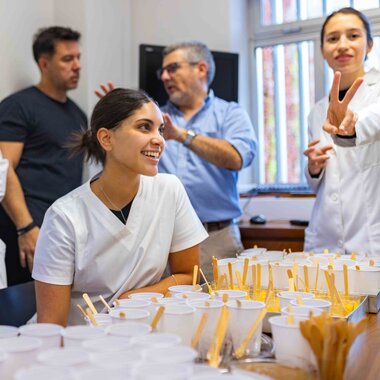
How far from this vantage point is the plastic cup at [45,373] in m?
0.64

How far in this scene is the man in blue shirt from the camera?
8.37 feet

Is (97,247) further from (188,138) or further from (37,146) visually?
(37,146)

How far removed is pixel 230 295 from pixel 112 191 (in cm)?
67

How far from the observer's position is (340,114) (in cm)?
198

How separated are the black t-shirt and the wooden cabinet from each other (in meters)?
1.07

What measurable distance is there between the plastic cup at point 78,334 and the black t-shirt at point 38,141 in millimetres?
1887

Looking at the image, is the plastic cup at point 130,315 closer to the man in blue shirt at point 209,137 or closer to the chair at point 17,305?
the chair at point 17,305

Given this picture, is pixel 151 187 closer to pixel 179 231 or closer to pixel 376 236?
pixel 179 231

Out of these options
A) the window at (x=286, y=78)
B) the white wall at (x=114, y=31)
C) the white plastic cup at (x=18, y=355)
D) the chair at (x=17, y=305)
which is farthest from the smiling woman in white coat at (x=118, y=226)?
the window at (x=286, y=78)

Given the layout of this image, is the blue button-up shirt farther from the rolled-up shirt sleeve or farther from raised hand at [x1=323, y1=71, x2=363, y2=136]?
the rolled-up shirt sleeve

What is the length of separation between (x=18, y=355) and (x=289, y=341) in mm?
425

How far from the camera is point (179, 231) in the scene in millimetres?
1752

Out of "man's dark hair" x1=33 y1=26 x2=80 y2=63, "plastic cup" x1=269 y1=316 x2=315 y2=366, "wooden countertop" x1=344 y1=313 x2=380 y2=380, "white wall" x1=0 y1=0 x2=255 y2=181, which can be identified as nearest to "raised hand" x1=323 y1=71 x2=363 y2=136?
"wooden countertop" x1=344 y1=313 x2=380 y2=380

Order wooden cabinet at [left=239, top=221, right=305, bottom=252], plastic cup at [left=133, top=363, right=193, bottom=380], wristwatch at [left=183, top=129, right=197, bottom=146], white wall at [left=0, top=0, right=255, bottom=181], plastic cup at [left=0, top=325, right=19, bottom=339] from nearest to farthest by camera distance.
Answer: plastic cup at [left=133, top=363, right=193, bottom=380] → plastic cup at [left=0, top=325, right=19, bottom=339] → wristwatch at [left=183, top=129, right=197, bottom=146] → wooden cabinet at [left=239, top=221, right=305, bottom=252] → white wall at [left=0, top=0, right=255, bottom=181]
